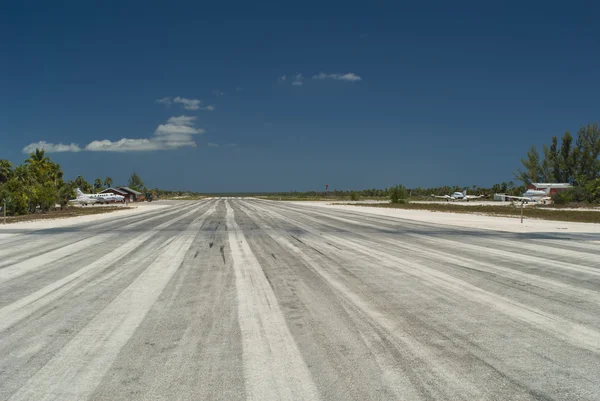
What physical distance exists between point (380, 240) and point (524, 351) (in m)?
10.0

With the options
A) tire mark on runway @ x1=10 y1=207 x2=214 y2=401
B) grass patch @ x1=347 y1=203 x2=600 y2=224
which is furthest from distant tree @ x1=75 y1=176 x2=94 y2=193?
tire mark on runway @ x1=10 y1=207 x2=214 y2=401

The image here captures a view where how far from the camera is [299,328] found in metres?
4.91

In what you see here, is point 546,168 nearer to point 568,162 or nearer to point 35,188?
point 568,162

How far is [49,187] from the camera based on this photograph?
122 feet

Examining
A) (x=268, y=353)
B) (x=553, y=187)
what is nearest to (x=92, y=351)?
(x=268, y=353)

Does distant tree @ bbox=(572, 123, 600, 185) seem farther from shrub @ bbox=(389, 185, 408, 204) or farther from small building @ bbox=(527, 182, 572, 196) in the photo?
shrub @ bbox=(389, 185, 408, 204)

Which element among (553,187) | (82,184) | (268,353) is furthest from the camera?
(82,184)

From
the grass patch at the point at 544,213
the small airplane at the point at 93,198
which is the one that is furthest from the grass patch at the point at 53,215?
the grass patch at the point at 544,213

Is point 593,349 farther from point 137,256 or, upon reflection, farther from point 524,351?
point 137,256

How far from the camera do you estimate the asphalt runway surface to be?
3.50 meters

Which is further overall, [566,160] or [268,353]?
[566,160]

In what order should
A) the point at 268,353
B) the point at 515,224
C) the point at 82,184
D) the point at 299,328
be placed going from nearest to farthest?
1. the point at 268,353
2. the point at 299,328
3. the point at 515,224
4. the point at 82,184

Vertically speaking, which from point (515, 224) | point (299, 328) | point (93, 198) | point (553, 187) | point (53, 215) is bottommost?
point (515, 224)

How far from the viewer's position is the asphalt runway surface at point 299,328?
3.50 metres
